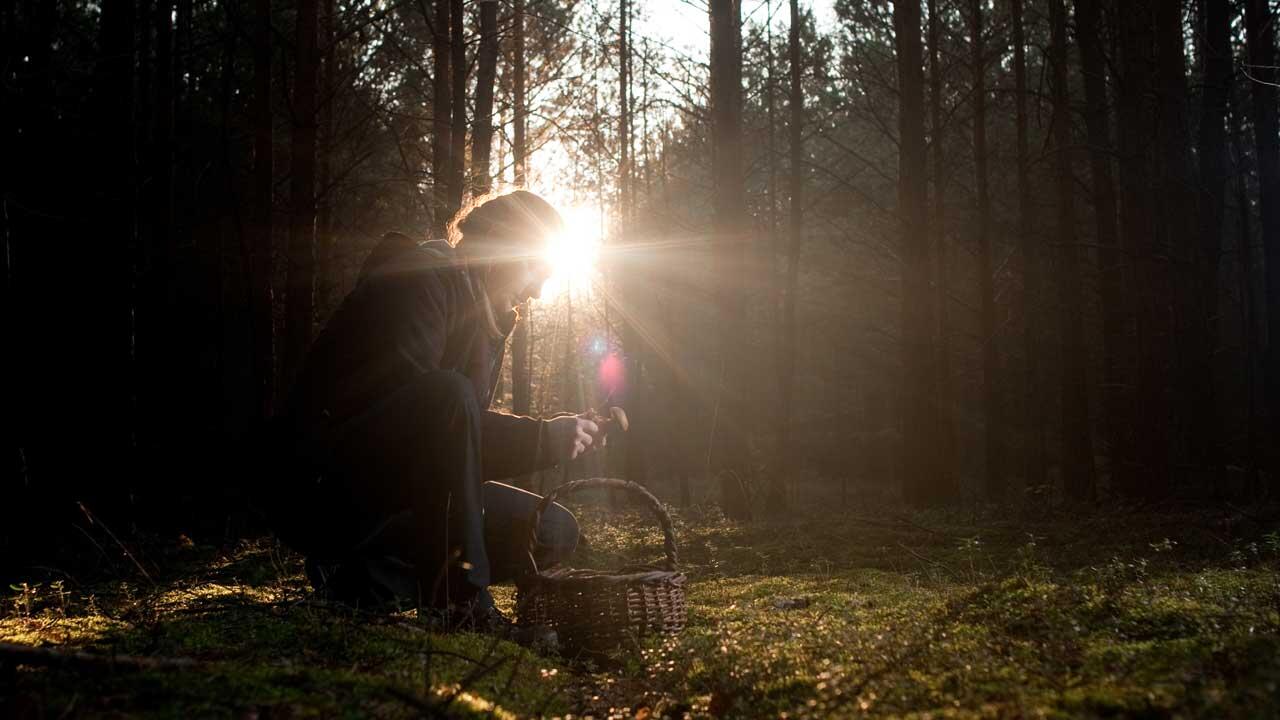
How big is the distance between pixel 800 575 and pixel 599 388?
1033 inches

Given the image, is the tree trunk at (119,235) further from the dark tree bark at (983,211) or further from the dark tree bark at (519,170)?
the dark tree bark at (983,211)

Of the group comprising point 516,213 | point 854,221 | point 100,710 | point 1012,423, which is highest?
point 854,221

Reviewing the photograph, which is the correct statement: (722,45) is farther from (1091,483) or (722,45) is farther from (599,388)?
(599,388)

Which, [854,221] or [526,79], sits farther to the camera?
[854,221]

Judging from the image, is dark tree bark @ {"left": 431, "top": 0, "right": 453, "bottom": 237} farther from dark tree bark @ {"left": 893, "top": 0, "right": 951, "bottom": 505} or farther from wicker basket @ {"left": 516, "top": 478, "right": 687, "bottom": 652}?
wicker basket @ {"left": 516, "top": 478, "right": 687, "bottom": 652}

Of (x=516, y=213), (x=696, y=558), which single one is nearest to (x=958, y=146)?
(x=696, y=558)

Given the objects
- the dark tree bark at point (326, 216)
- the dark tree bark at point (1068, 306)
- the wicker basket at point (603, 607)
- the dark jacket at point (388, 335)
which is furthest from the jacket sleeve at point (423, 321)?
the dark tree bark at point (1068, 306)

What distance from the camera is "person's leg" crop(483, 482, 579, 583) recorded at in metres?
4.43

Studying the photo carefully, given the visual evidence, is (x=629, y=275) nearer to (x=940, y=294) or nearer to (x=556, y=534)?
(x=940, y=294)

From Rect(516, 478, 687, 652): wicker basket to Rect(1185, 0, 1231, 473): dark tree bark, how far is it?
10.8 meters

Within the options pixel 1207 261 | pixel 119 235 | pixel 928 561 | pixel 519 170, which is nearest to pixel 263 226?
pixel 119 235

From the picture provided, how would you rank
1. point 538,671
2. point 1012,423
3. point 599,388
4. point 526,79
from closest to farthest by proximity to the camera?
1. point 538,671
2. point 526,79
3. point 1012,423
4. point 599,388

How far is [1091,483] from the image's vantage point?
1280cm

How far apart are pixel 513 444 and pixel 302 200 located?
524 cm
